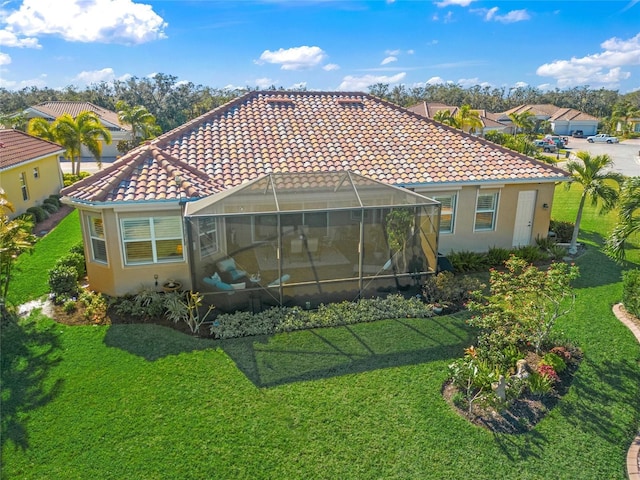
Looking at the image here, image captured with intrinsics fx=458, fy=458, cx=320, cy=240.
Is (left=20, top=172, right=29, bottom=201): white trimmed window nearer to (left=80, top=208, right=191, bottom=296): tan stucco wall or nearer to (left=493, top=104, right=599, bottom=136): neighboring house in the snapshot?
(left=80, top=208, right=191, bottom=296): tan stucco wall

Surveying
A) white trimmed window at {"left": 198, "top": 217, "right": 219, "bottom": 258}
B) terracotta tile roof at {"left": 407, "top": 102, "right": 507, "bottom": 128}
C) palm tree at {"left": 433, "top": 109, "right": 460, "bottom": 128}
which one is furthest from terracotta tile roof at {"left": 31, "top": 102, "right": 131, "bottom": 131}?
white trimmed window at {"left": 198, "top": 217, "right": 219, "bottom": 258}

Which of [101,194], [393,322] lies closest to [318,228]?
[393,322]

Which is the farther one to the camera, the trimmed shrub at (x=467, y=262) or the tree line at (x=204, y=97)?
the tree line at (x=204, y=97)

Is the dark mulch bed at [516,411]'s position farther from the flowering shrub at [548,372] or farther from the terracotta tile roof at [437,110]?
the terracotta tile roof at [437,110]

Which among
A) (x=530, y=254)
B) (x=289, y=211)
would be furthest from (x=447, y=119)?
(x=289, y=211)

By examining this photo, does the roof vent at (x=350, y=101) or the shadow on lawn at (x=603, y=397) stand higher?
the roof vent at (x=350, y=101)

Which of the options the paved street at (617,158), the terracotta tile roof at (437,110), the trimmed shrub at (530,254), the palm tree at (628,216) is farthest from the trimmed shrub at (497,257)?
the terracotta tile roof at (437,110)
